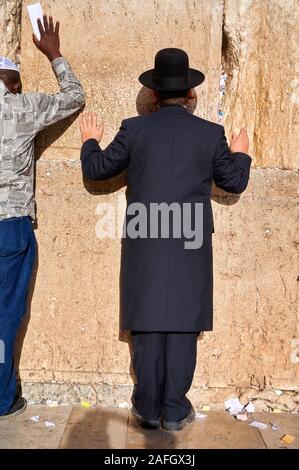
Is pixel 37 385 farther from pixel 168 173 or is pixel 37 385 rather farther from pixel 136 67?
pixel 136 67

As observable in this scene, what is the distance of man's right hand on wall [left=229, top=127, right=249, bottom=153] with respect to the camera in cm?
396

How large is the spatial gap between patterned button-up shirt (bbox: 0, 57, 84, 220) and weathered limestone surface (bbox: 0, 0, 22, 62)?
0.42 m

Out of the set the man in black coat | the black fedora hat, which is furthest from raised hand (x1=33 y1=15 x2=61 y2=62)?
the black fedora hat

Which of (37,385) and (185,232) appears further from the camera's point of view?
(37,385)

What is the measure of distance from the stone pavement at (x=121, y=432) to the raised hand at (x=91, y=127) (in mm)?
1705

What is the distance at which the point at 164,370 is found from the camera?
12.6 feet

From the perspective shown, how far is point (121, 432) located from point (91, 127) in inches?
72.7

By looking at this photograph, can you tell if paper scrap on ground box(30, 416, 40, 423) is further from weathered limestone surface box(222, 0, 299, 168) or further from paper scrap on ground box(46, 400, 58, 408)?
weathered limestone surface box(222, 0, 299, 168)

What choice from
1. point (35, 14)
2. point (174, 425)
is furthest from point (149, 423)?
point (35, 14)

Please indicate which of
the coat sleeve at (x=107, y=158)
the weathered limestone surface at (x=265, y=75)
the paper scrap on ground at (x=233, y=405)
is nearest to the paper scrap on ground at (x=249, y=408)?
the paper scrap on ground at (x=233, y=405)

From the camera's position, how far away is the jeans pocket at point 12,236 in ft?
12.4
